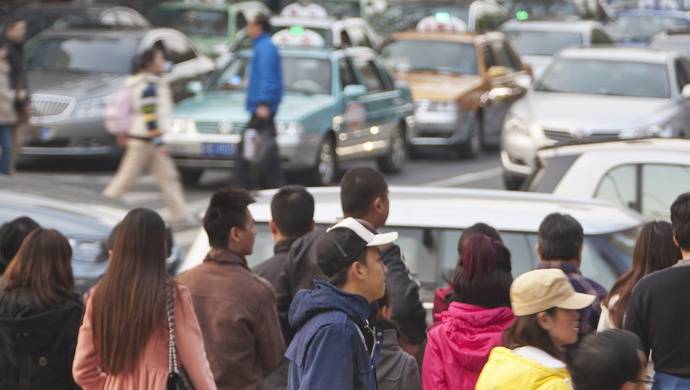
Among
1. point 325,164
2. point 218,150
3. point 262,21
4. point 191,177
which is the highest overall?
point 262,21

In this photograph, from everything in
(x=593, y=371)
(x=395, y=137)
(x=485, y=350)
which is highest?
(x=593, y=371)

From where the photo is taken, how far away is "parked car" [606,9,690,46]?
31.6 m

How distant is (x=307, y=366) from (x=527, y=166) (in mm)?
10542

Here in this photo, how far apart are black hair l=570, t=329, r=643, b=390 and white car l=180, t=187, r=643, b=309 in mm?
2857

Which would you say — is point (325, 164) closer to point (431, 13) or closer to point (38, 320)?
point (38, 320)

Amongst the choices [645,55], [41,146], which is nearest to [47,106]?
[41,146]

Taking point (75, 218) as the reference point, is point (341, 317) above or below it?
above

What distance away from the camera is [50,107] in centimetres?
1716

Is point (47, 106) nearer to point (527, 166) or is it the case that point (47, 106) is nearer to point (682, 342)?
point (527, 166)

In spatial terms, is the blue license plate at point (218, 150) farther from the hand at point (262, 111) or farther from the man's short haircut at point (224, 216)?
the man's short haircut at point (224, 216)

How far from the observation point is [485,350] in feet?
17.3

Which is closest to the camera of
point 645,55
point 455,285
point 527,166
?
point 455,285

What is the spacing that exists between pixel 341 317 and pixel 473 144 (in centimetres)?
1617

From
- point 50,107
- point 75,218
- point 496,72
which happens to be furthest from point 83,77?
point 75,218
